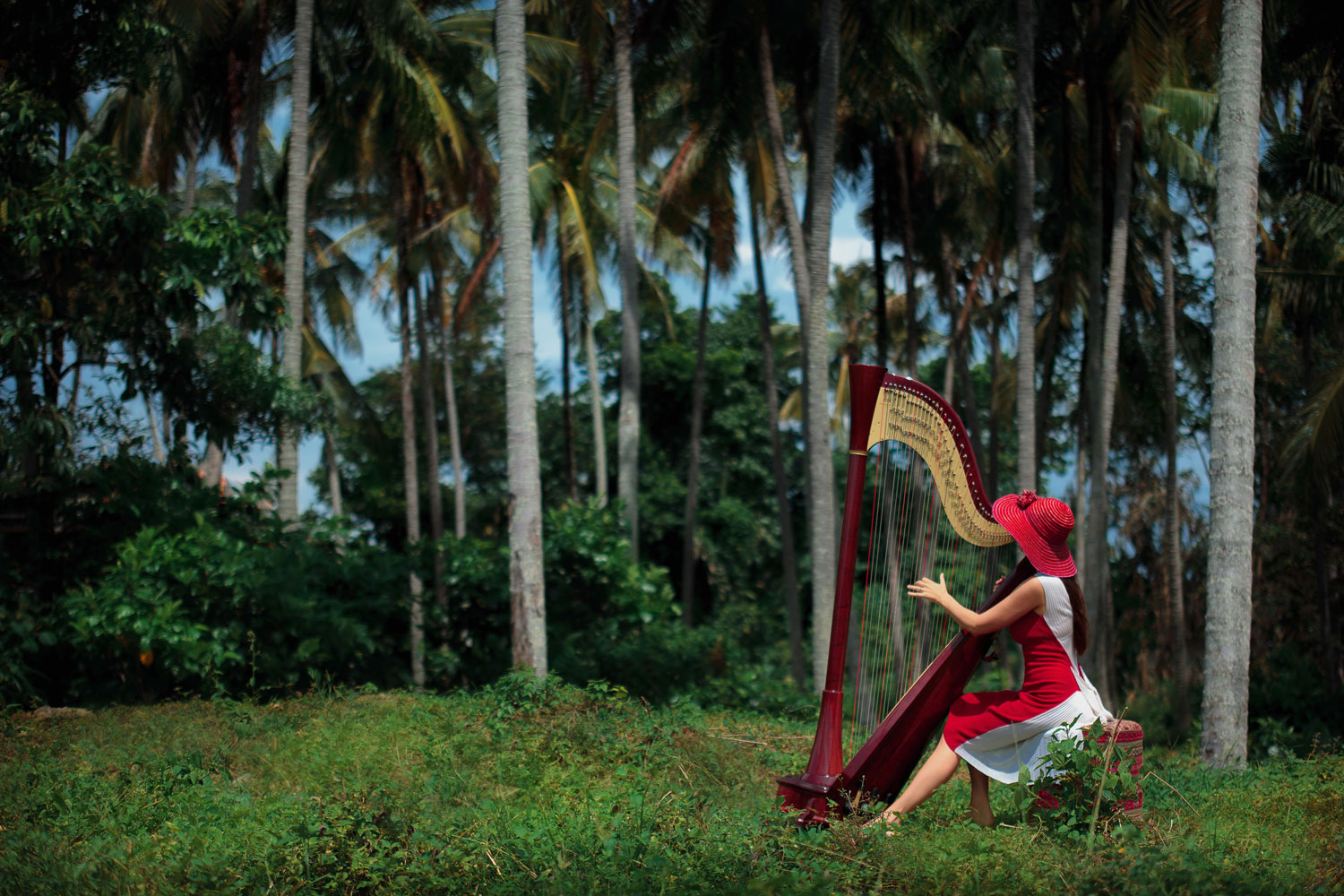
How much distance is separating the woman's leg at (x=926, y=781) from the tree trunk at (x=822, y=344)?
6.89 m

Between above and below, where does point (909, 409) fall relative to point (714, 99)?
below

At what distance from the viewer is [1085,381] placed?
1806 centimetres

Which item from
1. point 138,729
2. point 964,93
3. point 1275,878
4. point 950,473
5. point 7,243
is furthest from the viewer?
point 964,93

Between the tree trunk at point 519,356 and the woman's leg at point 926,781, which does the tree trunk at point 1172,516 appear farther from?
the woman's leg at point 926,781

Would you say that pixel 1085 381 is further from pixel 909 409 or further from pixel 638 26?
pixel 909 409

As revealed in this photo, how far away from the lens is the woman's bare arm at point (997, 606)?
4.77 metres

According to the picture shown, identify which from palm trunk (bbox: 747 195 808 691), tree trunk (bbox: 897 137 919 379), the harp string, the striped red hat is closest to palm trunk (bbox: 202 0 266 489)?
palm trunk (bbox: 747 195 808 691)

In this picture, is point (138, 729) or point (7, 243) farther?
point (7, 243)

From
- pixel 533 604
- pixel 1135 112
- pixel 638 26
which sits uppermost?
pixel 638 26

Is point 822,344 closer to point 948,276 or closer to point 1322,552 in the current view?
point 948,276

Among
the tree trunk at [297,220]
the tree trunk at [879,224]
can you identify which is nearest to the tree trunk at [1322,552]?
the tree trunk at [879,224]

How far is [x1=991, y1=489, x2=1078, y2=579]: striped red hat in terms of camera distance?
479 centimetres

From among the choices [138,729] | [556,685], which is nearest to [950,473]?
[556,685]

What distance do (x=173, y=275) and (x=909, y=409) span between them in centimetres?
757
